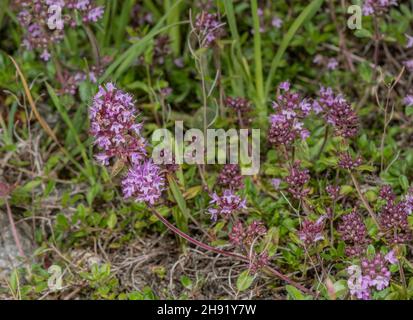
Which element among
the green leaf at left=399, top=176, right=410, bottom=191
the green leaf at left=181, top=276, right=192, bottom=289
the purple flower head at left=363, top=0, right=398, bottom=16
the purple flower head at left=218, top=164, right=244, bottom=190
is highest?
the purple flower head at left=363, top=0, right=398, bottom=16

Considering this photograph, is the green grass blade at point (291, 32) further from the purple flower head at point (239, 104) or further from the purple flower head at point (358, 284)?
the purple flower head at point (358, 284)

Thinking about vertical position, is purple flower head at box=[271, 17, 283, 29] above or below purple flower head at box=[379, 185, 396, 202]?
above

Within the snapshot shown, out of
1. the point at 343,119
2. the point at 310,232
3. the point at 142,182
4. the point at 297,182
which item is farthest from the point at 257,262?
the point at 343,119

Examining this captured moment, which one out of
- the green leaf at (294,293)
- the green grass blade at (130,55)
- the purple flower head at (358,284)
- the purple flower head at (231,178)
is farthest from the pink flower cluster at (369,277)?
the green grass blade at (130,55)

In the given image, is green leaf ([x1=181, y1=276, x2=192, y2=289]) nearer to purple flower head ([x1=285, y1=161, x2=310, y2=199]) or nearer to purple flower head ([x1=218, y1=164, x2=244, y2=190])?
purple flower head ([x1=218, y1=164, x2=244, y2=190])

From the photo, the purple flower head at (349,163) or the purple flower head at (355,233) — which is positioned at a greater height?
the purple flower head at (349,163)

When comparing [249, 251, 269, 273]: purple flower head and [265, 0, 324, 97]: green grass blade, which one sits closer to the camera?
[249, 251, 269, 273]: purple flower head

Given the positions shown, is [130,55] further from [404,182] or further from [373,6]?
[404,182]

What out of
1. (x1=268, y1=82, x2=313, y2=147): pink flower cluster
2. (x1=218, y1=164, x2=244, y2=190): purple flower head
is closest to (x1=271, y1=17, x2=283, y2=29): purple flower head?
(x1=268, y1=82, x2=313, y2=147): pink flower cluster

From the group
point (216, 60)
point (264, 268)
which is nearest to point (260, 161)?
point (216, 60)
